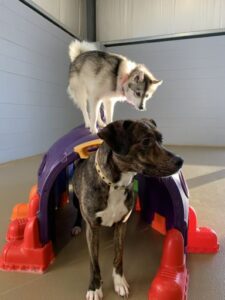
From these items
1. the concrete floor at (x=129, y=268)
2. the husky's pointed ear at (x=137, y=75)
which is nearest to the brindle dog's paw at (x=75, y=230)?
the concrete floor at (x=129, y=268)

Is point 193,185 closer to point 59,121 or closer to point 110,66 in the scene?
point 110,66

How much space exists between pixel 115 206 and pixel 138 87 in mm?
1232

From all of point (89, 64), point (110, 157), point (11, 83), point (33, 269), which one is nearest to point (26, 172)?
point (11, 83)

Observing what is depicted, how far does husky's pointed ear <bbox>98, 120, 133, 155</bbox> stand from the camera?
1147mm

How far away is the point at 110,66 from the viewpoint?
2.16 metres

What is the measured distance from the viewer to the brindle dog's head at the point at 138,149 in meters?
1.16

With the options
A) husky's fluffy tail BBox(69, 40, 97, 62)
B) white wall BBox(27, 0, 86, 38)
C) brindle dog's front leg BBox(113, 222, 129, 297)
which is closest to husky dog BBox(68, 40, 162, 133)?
husky's fluffy tail BBox(69, 40, 97, 62)

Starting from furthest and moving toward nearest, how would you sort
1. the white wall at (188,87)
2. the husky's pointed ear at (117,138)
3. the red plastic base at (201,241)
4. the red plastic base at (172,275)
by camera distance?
the white wall at (188,87)
the red plastic base at (201,241)
the red plastic base at (172,275)
the husky's pointed ear at (117,138)

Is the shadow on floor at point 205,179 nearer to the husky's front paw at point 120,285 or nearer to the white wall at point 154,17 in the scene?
the husky's front paw at point 120,285

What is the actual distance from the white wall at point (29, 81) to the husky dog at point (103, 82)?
248 cm

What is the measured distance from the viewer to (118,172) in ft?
4.13

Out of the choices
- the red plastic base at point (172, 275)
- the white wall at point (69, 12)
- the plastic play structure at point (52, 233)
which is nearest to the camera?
the red plastic base at point (172, 275)

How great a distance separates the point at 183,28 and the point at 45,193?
6258mm

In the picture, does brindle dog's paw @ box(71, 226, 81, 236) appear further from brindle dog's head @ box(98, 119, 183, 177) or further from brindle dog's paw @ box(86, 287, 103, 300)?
brindle dog's head @ box(98, 119, 183, 177)
